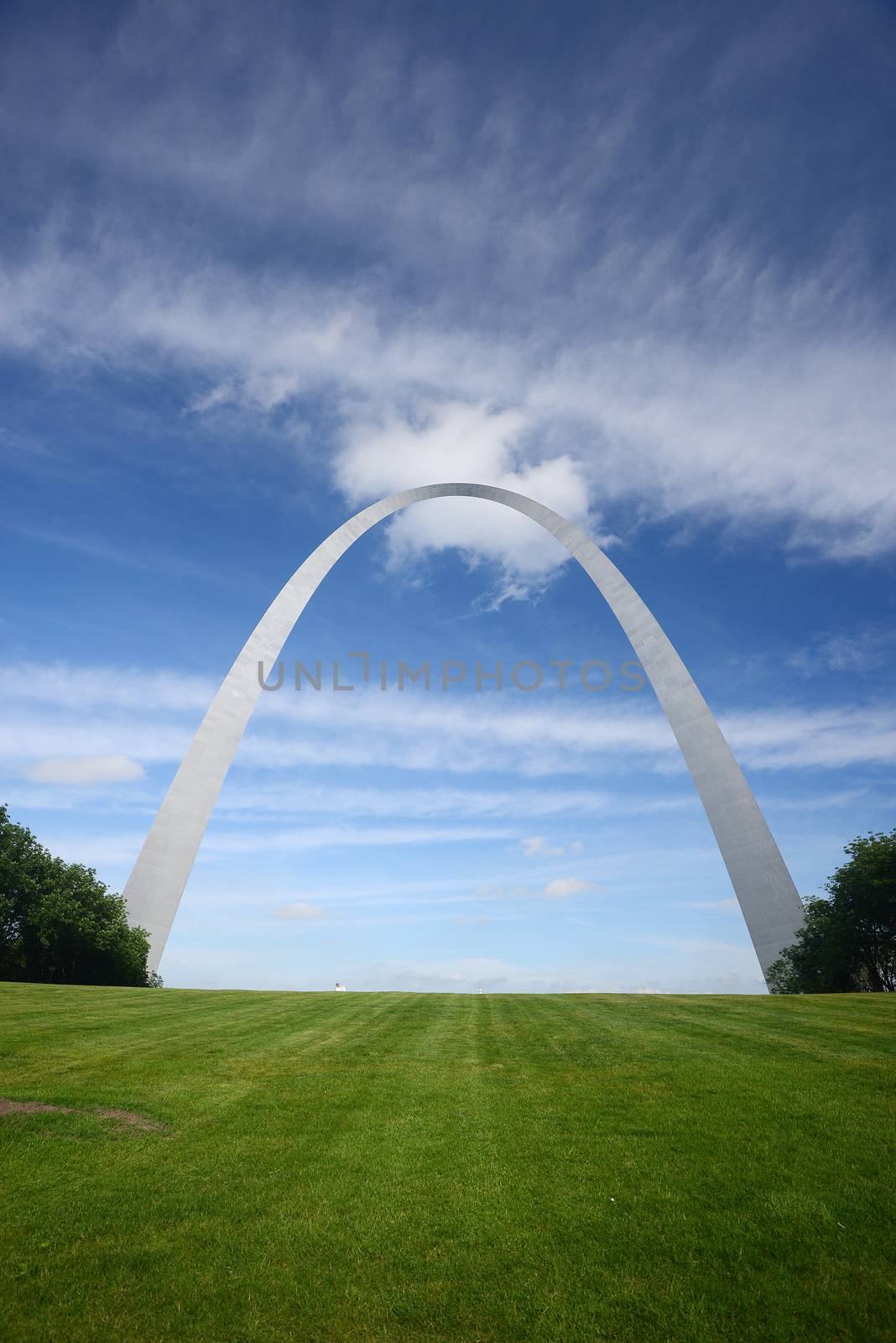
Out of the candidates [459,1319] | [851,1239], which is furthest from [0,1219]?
[851,1239]

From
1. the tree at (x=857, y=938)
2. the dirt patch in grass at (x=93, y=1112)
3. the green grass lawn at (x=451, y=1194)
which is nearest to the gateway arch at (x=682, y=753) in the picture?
the tree at (x=857, y=938)

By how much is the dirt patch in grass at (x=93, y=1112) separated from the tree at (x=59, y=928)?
24116 millimetres

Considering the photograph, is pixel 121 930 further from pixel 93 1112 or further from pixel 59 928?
pixel 93 1112

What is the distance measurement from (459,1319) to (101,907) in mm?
32884

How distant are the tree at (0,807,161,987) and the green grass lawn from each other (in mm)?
19811

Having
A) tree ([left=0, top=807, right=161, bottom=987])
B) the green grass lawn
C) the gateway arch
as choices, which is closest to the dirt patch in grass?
the green grass lawn

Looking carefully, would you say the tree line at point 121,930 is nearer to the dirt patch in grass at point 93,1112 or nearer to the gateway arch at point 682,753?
the gateway arch at point 682,753

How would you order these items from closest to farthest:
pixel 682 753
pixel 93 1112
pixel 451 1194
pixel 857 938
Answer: pixel 451 1194 → pixel 93 1112 → pixel 857 938 → pixel 682 753

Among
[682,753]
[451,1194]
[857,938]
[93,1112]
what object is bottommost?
[451,1194]

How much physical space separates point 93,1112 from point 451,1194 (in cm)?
567

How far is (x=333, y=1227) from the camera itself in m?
7.00

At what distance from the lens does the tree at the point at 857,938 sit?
30.5 m

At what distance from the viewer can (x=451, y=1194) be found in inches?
303

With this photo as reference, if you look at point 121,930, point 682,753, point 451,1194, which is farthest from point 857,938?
point 121,930
